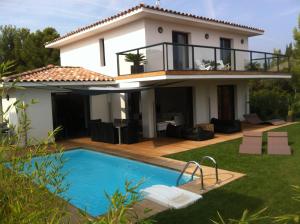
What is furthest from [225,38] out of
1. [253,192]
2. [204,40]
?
[253,192]

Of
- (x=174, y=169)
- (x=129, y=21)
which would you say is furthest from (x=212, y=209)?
(x=129, y=21)

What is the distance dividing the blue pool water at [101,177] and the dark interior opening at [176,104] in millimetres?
7596

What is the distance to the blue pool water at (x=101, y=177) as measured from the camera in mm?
9495

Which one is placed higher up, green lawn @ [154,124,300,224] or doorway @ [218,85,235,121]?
doorway @ [218,85,235,121]

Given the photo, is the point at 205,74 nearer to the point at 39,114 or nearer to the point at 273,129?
the point at 273,129

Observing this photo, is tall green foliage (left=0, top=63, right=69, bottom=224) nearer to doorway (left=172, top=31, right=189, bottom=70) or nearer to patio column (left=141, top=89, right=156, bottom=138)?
doorway (left=172, top=31, right=189, bottom=70)

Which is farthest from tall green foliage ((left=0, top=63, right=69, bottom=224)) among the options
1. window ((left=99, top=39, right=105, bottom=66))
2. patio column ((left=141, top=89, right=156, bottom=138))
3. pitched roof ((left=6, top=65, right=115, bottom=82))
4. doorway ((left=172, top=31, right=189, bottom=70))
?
window ((left=99, top=39, right=105, bottom=66))

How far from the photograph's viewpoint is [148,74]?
15570 millimetres

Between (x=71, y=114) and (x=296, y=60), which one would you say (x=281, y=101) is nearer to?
(x=296, y=60)

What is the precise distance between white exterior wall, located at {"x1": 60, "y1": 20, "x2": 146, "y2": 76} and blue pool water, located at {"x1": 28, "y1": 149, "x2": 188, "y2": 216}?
7033 mm

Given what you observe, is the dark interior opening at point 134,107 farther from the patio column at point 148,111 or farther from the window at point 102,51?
the window at point 102,51

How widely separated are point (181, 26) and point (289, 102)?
11.5 meters

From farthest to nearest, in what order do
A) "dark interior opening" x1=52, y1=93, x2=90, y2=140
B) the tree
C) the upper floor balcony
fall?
the tree
"dark interior opening" x1=52, y1=93, x2=90, y2=140
the upper floor balcony

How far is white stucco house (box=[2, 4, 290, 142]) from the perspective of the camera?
53.9ft
